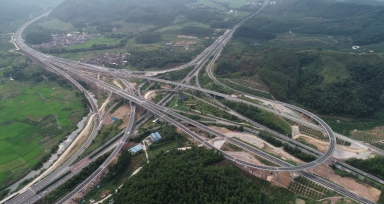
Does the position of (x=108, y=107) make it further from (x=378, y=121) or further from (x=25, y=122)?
(x=378, y=121)

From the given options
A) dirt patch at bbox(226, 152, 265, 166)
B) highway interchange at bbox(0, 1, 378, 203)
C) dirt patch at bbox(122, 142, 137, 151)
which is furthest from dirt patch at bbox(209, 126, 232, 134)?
dirt patch at bbox(122, 142, 137, 151)

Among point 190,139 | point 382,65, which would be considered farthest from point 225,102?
point 382,65

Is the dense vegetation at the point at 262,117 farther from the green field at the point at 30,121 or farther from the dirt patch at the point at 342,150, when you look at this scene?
the green field at the point at 30,121

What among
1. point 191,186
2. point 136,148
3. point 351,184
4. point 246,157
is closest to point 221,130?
point 246,157

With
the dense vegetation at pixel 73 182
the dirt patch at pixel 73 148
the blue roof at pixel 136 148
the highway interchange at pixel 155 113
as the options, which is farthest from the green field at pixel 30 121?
the blue roof at pixel 136 148

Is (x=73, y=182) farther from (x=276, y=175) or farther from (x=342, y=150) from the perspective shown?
(x=342, y=150)
